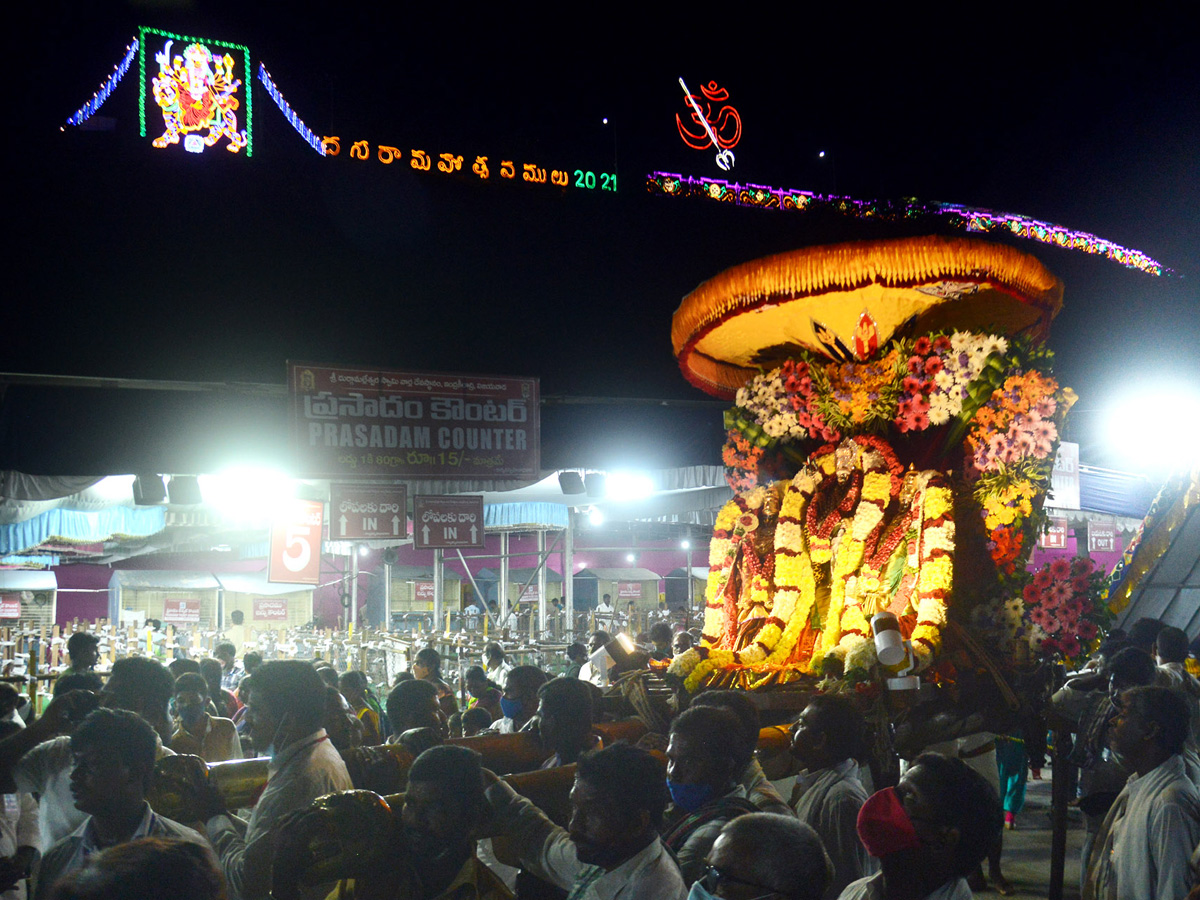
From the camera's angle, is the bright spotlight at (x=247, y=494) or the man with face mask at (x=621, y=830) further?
the bright spotlight at (x=247, y=494)

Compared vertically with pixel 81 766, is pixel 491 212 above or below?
above

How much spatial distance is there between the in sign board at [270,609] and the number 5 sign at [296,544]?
51.8ft

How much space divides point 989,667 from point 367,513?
7250 millimetres

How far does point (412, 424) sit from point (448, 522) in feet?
15.0

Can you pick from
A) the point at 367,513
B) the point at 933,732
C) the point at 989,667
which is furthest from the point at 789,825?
the point at 367,513

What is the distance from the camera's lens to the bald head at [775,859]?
6.44ft

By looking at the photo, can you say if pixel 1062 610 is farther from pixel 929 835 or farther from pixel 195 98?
pixel 195 98

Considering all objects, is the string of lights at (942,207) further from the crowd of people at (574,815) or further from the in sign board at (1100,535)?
the in sign board at (1100,535)

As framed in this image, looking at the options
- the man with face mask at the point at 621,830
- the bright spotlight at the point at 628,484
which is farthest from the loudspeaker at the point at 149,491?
the man with face mask at the point at 621,830

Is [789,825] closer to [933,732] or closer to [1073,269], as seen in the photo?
[933,732]

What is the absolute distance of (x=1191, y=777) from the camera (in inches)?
139

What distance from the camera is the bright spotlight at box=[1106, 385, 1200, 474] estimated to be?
26.5 ft

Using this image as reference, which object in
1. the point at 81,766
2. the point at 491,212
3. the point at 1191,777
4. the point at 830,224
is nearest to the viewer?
the point at 81,766

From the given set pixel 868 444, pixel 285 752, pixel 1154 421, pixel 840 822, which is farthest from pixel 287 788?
pixel 1154 421
